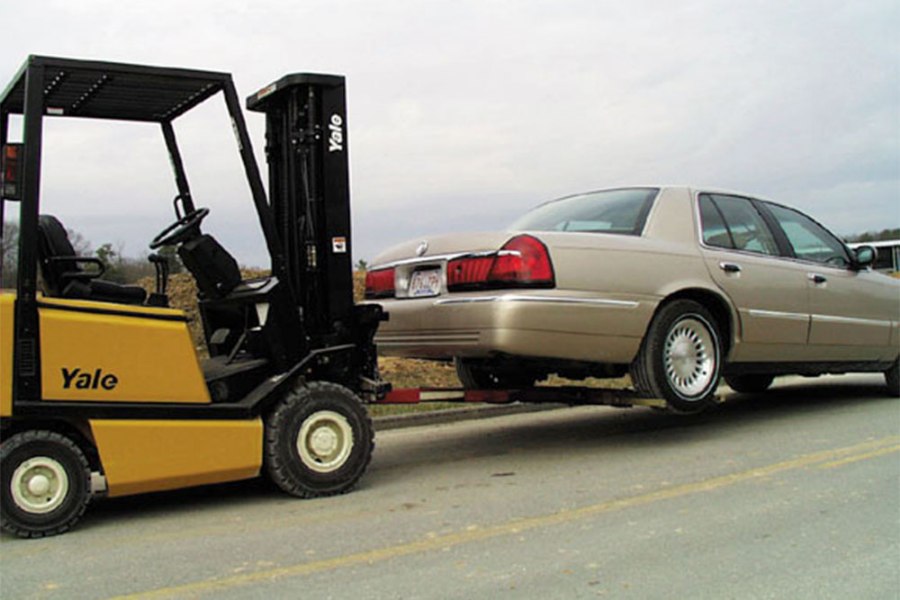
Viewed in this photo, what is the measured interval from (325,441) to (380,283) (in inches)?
68.3

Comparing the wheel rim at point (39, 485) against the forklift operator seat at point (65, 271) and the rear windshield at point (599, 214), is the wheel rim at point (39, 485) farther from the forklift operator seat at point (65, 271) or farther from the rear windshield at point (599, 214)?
the rear windshield at point (599, 214)

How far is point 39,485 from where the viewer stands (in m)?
4.50

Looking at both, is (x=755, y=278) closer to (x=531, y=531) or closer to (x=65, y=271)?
(x=531, y=531)

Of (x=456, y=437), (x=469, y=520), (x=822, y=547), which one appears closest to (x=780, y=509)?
(x=822, y=547)

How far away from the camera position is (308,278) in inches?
224

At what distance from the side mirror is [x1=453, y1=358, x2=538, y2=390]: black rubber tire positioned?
3288 mm

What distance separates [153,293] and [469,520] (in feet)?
7.37

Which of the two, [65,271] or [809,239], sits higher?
[809,239]

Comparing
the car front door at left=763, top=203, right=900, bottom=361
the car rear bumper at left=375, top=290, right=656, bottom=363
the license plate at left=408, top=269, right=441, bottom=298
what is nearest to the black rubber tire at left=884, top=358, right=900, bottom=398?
the car front door at left=763, top=203, right=900, bottom=361

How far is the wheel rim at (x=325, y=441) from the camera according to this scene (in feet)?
17.1

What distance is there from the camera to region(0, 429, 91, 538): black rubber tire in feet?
14.5

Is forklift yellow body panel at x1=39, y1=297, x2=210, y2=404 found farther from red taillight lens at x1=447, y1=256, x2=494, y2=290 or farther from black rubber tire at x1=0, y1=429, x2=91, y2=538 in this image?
red taillight lens at x1=447, y1=256, x2=494, y2=290

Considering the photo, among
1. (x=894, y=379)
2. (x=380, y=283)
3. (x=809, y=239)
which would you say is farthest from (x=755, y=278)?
(x=894, y=379)

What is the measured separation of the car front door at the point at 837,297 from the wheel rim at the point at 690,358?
4.77 feet
